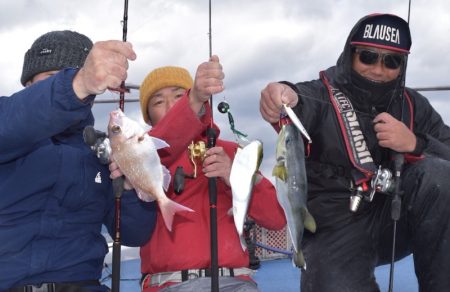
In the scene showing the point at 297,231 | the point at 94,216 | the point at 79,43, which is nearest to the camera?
the point at 297,231

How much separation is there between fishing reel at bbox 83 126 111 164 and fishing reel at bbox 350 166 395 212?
71.3 inches

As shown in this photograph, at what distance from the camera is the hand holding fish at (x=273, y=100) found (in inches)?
127

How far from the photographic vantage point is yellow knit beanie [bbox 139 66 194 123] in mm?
4207

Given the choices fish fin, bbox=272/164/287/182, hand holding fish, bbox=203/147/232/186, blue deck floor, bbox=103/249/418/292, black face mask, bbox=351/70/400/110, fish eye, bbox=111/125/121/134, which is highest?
black face mask, bbox=351/70/400/110

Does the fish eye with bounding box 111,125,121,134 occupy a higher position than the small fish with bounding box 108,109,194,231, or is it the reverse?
the fish eye with bounding box 111,125,121,134

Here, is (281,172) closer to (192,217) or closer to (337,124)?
(192,217)

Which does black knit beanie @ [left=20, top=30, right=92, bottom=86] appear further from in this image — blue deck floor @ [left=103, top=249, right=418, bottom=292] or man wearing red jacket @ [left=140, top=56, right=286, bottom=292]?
blue deck floor @ [left=103, top=249, right=418, bottom=292]

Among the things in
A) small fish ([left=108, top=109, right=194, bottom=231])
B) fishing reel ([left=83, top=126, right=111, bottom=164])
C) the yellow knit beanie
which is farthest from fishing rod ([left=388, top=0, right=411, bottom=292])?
fishing reel ([left=83, top=126, right=111, bottom=164])

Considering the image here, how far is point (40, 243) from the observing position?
10.4 feet

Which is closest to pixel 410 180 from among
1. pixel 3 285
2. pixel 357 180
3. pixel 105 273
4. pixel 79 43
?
Result: pixel 357 180

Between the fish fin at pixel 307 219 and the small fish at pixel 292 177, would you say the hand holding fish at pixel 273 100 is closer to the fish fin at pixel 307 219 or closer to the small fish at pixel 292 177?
the small fish at pixel 292 177

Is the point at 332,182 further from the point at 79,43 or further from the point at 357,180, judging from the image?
the point at 79,43

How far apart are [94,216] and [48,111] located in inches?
42.6

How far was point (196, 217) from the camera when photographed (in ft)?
12.3
